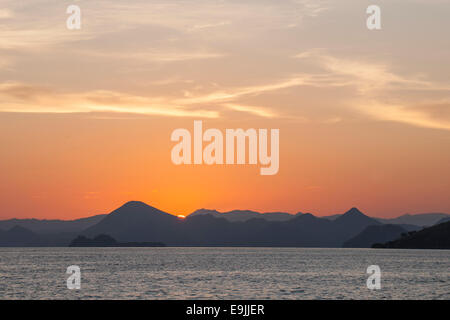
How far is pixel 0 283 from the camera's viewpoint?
106875mm
